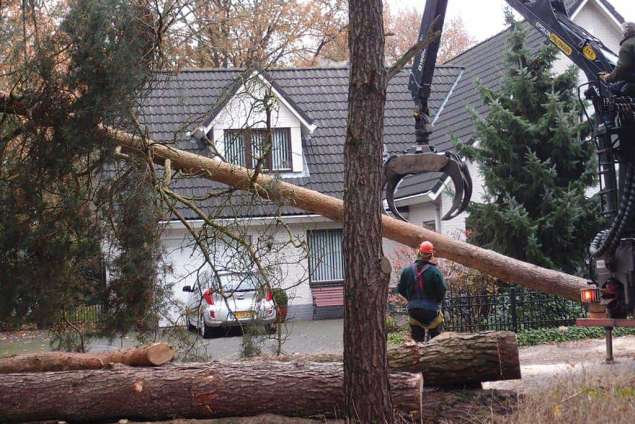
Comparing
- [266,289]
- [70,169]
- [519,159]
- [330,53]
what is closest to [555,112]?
[519,159]

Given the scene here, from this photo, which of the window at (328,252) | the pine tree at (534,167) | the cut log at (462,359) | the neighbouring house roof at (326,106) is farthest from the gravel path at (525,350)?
the neighbouring house roof at (326,106)

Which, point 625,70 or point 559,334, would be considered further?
point 559,334

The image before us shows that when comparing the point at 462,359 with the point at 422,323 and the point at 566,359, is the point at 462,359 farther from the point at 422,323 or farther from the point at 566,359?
the point at 566,359

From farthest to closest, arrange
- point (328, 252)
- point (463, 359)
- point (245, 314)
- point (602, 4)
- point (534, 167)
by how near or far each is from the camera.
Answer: point (328, 252) < point (602, 4) < point (534, 167) < point (245, 314) < point (463, 359)

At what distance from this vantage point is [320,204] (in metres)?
11.1

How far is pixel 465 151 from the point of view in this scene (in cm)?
1706

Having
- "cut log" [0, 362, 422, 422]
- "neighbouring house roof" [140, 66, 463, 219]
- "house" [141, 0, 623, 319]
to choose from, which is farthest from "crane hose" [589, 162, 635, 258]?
"neighbouring house roof" [140, 66, 463, 219]

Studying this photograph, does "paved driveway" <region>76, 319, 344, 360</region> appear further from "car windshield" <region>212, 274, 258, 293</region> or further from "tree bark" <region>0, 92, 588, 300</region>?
"tree bark" <region>0, 92, 588, 300</region>

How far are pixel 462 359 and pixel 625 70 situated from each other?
376 cm

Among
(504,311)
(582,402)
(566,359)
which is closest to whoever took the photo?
(582,402)

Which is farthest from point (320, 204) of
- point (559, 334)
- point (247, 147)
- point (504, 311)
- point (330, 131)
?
point (330, 131)

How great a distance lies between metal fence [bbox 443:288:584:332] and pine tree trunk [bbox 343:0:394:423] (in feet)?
28.6

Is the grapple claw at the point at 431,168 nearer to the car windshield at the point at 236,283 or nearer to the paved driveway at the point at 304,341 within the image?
the car windshield at the point at 236,283

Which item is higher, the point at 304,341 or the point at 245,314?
the point at 245,314
